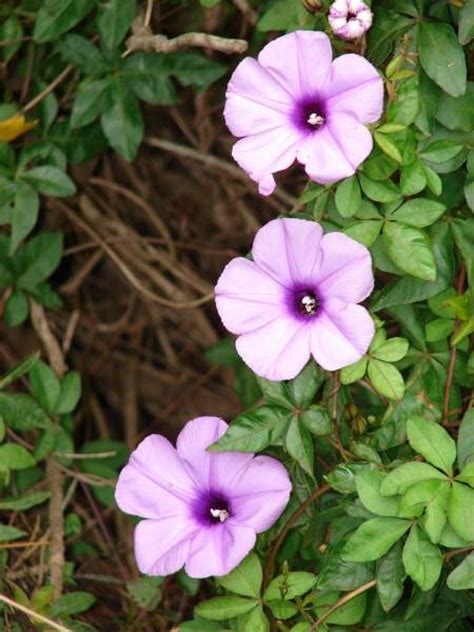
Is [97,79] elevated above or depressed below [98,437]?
above

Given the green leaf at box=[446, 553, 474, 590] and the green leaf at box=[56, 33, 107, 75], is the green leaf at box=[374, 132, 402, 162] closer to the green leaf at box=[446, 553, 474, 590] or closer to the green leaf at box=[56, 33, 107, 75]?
the green leaf at box=[446, 553, 474, 590]

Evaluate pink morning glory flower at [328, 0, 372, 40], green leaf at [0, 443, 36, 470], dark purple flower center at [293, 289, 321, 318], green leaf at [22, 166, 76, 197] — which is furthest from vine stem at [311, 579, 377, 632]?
green leaf at [22, 166, 76, 197]

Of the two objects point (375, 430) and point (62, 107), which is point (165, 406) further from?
point (375, 430)

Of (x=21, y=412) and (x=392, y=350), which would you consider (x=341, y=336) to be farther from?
(x=21, y=412)

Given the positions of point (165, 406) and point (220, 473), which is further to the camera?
point (165, 406)

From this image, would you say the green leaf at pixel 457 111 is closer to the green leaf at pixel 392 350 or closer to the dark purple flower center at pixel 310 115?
the dark purple flower center at pixel 310 115

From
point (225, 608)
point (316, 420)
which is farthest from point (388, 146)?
point (225, 608)

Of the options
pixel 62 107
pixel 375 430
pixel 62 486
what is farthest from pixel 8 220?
pixel 375 430
